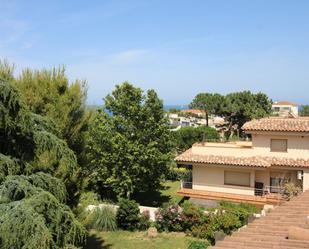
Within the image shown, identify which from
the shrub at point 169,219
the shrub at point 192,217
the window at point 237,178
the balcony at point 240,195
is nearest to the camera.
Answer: the shrub at point 192,217

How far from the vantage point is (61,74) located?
17203mm

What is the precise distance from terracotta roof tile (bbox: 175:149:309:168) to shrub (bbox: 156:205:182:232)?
5.32 metres

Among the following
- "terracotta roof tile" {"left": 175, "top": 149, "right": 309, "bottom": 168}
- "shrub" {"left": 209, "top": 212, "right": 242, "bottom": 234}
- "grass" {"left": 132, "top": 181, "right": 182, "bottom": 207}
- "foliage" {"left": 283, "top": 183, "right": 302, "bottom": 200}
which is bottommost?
"grass" {"left": 132, "top": 181, "right": 182, "bottom": 207}

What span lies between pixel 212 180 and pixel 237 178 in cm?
176

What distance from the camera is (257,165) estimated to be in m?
24.0

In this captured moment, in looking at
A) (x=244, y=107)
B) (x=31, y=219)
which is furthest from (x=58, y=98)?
(x=244, y=107)

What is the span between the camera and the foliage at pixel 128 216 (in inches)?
841

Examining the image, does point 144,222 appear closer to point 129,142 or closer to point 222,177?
point 129,142

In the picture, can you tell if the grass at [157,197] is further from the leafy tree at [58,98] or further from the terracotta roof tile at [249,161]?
the leafy tree at [58,98]

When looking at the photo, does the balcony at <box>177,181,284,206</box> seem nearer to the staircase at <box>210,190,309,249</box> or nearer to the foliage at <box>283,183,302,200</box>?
the foliage at <box>283,183,302,200</box>

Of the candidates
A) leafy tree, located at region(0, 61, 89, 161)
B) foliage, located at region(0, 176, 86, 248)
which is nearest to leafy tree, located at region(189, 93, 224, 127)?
leafy tree, located at region(0, 61, 89, 161)

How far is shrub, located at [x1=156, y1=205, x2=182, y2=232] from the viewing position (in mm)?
20938

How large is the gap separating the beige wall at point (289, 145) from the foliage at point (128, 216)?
9850 millimetres

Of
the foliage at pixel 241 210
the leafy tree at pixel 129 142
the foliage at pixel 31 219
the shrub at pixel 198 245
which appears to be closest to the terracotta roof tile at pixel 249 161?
the leafy tree at pixel 129 142
